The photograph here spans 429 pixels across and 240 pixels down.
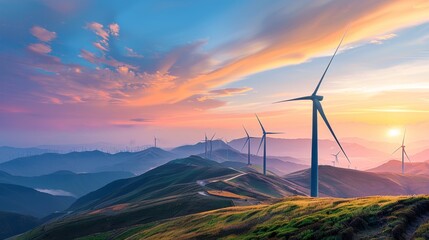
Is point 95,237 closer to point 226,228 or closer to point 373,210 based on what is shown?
point 226,228

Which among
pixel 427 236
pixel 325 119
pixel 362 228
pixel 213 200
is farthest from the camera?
pixel 213 200

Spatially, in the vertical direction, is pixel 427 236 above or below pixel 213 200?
above

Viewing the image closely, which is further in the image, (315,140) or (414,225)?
(315,140)

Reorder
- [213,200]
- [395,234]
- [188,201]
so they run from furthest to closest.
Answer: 1. [188,201]
2. [213,200]
3. [395,234]

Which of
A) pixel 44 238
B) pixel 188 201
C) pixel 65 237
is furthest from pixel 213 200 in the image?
pixel 44 238

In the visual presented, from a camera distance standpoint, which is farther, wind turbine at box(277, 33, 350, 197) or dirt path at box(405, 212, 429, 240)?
wind turbine at box(277, 33, 350, 197)

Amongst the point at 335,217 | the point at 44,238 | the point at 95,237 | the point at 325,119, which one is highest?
the point at 325,119

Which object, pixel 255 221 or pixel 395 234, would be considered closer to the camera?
pixel 395 234

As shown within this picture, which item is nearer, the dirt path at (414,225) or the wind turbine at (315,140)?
the dirt path at (414,225)
